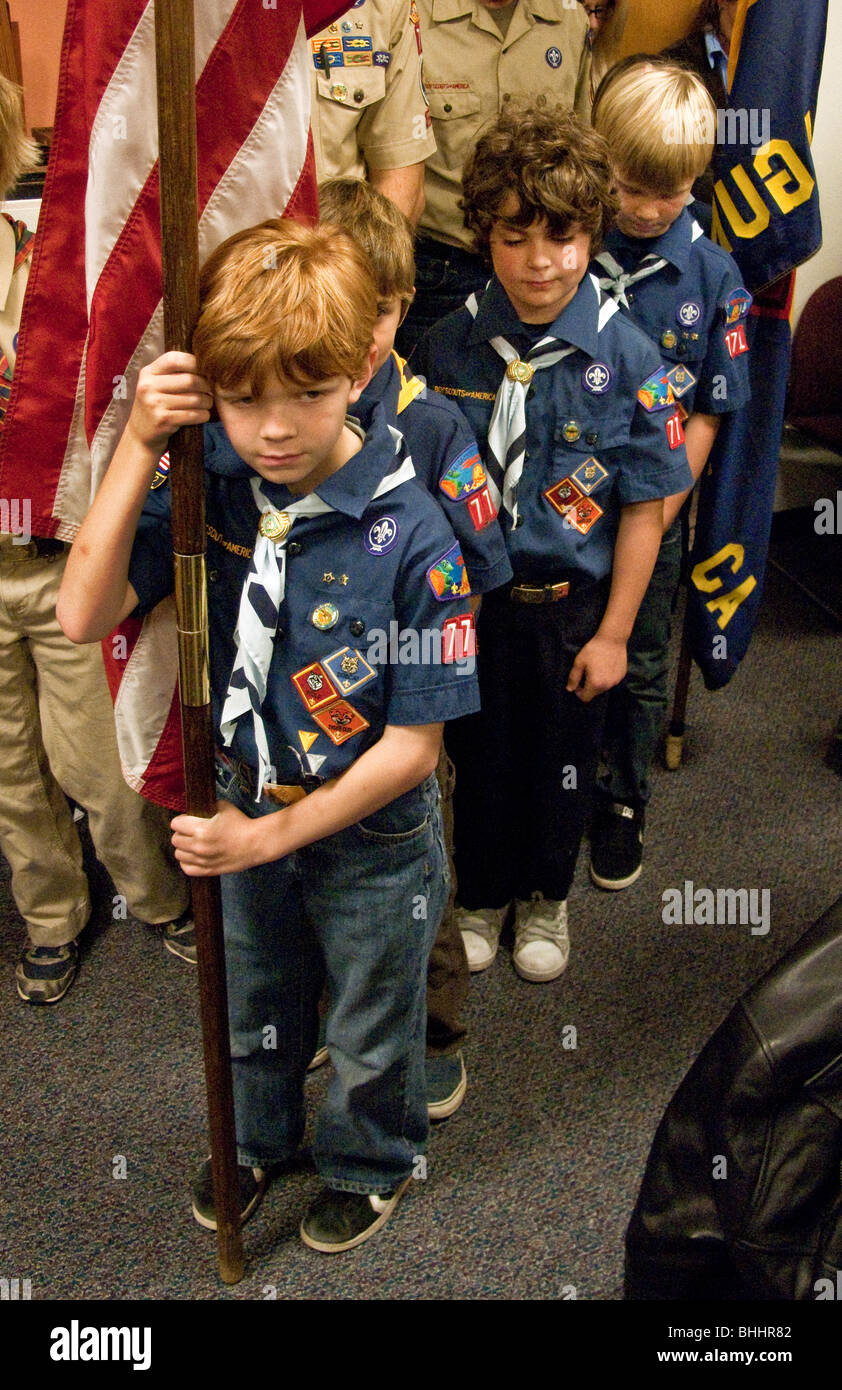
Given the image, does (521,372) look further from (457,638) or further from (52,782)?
(52,782)

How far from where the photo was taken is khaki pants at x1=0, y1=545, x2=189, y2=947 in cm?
194

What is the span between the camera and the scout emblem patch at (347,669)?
132cm

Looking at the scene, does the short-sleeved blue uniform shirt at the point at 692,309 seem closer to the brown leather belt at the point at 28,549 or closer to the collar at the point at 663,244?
the collar at the point at 663,244

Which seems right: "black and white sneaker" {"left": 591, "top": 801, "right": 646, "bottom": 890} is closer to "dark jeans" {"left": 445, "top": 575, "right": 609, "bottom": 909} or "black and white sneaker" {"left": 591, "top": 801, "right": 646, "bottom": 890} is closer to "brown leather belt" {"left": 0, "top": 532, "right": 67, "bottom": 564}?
"dark jeans" {"left": 445, "top": 575, "right": 609, "bottom": 909}

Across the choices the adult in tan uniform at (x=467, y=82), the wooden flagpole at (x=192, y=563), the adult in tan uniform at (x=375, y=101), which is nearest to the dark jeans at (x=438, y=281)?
the adult in tan uniform at (x=467, y=82)

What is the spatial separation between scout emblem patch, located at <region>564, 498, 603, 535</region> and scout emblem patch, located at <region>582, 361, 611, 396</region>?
17cm

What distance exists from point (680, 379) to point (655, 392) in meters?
0.28

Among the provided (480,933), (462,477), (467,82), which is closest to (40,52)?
(467,82)

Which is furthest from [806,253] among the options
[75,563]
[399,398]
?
[75,563]

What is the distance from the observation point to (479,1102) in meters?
1.96

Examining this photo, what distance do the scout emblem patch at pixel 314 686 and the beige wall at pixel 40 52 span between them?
1.68 meters

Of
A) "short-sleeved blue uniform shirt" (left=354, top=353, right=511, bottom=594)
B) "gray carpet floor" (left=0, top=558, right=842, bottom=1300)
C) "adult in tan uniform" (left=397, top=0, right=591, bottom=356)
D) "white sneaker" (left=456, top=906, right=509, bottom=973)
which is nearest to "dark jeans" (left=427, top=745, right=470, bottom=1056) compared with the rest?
"gray carpet floor" (left=0, top=558, right=842, bottom=1300)

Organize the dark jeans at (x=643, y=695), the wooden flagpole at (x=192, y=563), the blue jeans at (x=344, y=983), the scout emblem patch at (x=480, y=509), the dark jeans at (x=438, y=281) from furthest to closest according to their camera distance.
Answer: the dark jeans at (x=438, y=281), the dark jeans at (x=643, y=695), the scout emblem patch at (x=480, y=509), the blue jeans at (x=344, y=983), the wooden flagpole at (x=192, y=563)
